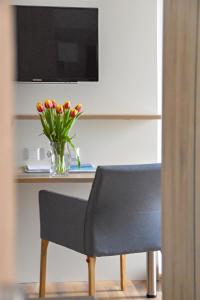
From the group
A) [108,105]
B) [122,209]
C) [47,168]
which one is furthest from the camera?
[108,105]

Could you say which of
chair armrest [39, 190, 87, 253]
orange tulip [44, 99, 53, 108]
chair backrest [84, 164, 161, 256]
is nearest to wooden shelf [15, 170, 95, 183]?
chair armrest [39, 190, 87, 253]

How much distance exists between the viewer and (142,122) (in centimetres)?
361

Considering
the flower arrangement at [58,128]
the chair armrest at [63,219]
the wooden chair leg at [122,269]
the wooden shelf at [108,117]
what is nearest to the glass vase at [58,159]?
the flower arrangement at [58,128]

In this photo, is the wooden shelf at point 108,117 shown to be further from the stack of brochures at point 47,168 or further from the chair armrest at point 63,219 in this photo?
the chair armrest at point 63,219

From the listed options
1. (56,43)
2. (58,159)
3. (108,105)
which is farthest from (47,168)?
(56,43)

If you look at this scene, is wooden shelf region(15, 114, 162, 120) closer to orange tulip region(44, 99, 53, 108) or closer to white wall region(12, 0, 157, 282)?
white wall region(12, 0, 157, 282)

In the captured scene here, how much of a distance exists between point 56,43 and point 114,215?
125 cm

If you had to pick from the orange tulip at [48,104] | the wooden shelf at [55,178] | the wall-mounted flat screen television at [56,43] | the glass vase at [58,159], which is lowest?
the wooden shelf at [55,178]

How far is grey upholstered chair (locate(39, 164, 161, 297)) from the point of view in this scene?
265 centimetres

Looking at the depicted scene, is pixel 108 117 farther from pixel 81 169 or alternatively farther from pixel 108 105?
pixel 81 169

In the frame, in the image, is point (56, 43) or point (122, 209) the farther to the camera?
point (56, 43)

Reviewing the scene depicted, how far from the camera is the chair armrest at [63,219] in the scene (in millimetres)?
2773

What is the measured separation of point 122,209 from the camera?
2.72 metres

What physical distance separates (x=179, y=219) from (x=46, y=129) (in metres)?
1.85
